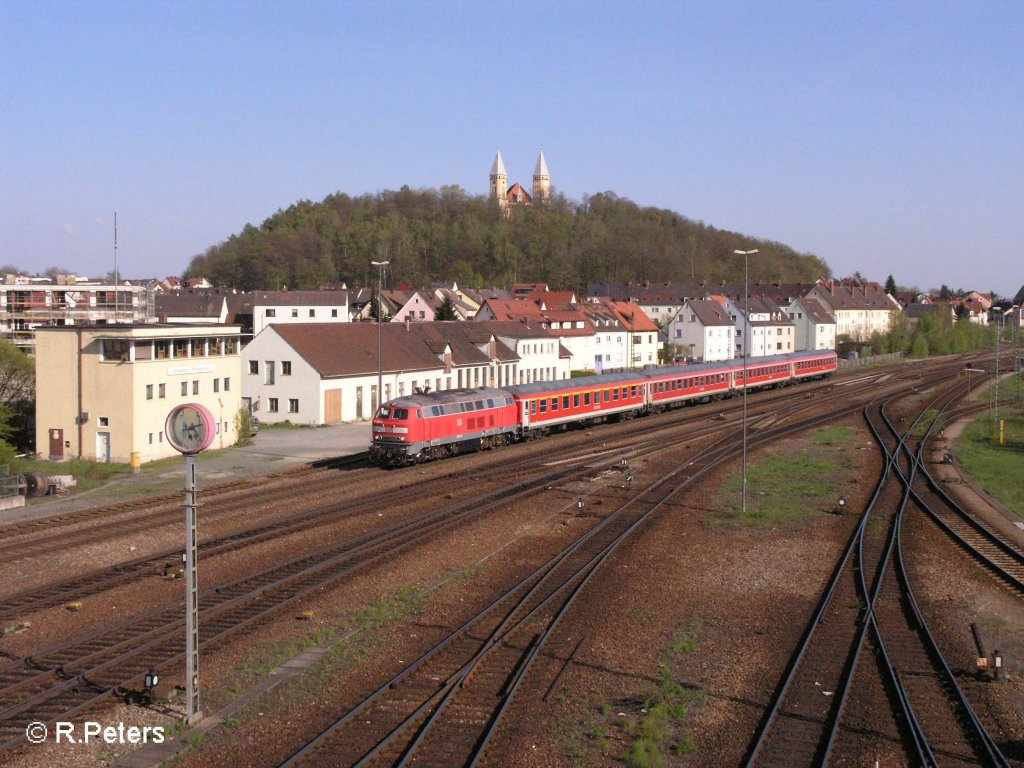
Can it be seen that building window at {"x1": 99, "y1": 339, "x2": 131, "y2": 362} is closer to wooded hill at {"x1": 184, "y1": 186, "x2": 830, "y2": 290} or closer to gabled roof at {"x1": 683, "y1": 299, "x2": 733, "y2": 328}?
gabled roof at {"x1": 683, "y1": 299, "x2": 733, "y2": 328}

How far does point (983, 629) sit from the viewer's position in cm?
1733

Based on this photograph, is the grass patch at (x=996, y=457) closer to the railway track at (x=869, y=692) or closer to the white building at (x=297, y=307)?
the railway track at (x=869, y=692)

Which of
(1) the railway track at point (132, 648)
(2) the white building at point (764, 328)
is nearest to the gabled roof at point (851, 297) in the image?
(2) the white building at point (764, 328)

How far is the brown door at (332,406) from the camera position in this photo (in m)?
49.4

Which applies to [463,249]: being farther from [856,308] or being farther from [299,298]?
[856,308]

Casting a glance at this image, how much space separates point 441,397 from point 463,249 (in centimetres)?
11279

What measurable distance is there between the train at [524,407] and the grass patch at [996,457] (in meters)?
10.6

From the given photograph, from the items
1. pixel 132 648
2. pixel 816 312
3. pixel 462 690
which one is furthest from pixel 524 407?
pixel 816 312

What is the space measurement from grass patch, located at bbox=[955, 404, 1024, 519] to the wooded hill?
311 feet

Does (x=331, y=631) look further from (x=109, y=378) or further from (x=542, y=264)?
(x=542, y=264)

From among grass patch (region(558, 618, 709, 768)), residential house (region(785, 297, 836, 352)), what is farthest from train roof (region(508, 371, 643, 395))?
residential house (region(785, 297, 836, 352))

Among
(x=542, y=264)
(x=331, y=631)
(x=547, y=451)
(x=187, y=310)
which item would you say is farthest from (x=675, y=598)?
(x=542, y=264)

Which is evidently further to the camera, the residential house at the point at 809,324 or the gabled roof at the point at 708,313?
the residential house at the point at 809,324

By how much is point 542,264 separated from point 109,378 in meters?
115
